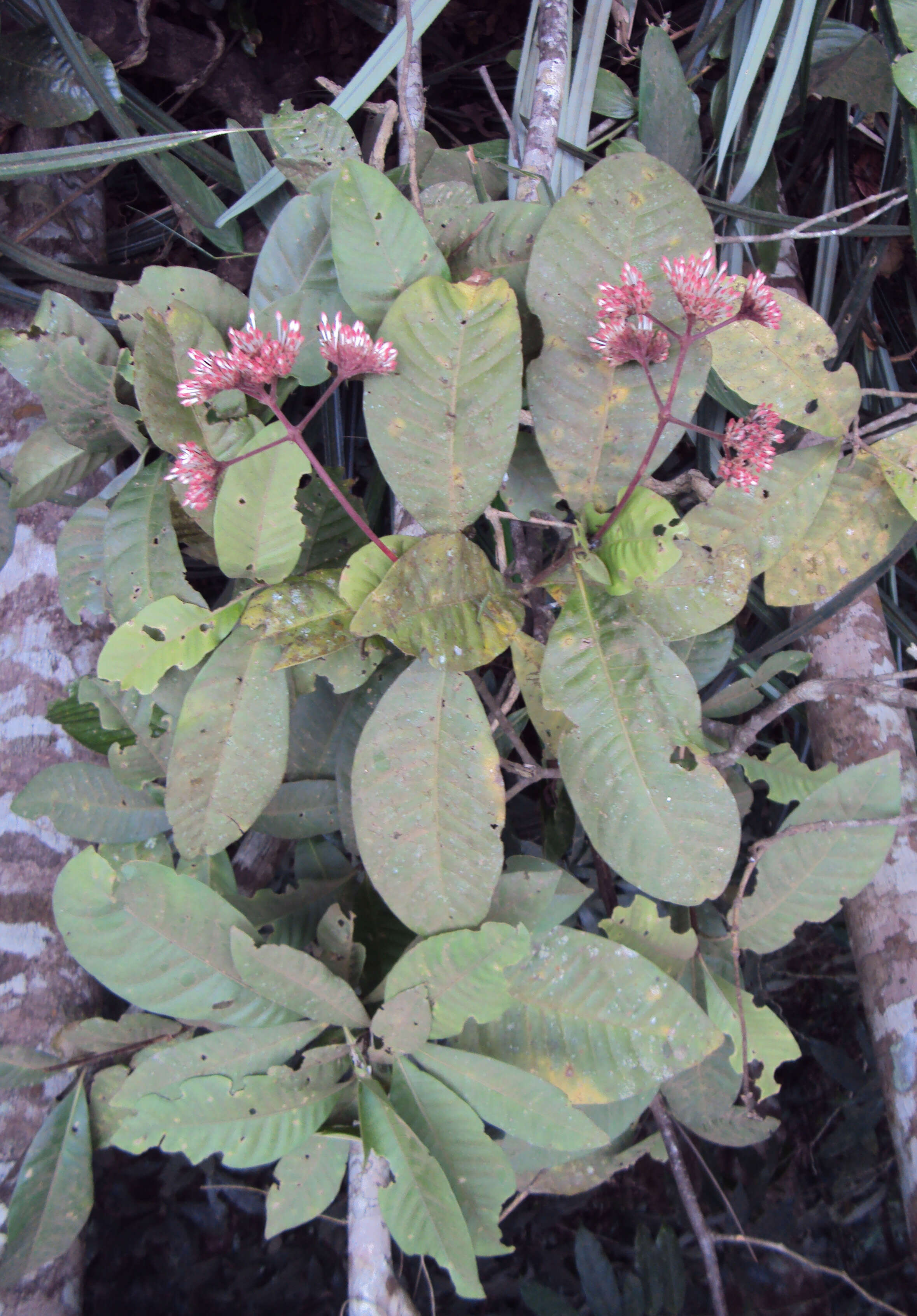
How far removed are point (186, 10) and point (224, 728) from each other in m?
1.46

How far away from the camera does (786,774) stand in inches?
37.5

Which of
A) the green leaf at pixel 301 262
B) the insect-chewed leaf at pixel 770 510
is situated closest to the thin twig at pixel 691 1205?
the insect-chewed leaf at pixel 770 510

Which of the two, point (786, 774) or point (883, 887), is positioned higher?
point (786, 774)

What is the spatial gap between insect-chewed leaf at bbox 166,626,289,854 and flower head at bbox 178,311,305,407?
26 centimetres

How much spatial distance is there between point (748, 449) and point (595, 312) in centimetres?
20

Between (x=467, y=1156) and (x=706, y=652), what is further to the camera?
(x=706, y=652)

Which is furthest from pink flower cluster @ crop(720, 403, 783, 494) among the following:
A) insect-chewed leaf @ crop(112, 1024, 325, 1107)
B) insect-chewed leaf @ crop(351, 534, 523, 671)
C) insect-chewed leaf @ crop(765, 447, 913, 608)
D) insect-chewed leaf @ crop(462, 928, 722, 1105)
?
insect-chewed leaf @ crop(112, 1024, 325, 1107)

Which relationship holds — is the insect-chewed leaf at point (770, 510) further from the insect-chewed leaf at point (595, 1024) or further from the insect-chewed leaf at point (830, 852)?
the insect-chewed leaf at point (595, 1024)

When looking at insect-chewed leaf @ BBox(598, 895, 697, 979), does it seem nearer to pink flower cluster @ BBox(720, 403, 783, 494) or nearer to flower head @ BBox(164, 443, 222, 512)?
pink flower cluster @ BBox(720, 403, 783, 494)

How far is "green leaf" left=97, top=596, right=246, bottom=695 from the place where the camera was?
0.75m

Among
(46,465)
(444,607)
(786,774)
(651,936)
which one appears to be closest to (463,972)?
(651,936)

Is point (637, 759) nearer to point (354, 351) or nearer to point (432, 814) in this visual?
point (432, 814)

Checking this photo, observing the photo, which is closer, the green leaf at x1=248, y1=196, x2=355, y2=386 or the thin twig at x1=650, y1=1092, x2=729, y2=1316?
the green leaf at x1=248, y1=196, x2=355, y2=386

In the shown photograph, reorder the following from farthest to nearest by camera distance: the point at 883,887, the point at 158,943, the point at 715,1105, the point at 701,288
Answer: the point at 883,887, the point at 715,1105, the point at 158,943, the point at 701,288
